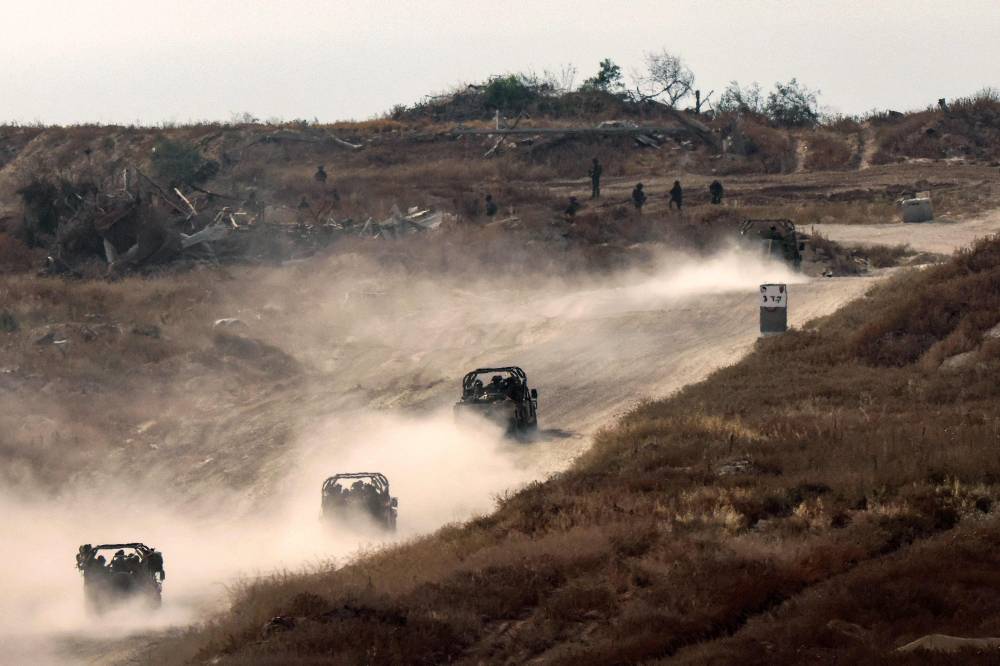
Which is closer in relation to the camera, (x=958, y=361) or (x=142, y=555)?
(x=142, y=555)

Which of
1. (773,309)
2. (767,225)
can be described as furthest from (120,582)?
(767,225)

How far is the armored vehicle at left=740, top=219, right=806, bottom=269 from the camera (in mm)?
49809

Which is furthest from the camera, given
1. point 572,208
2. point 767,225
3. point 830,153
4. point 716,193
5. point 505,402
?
point 830,153

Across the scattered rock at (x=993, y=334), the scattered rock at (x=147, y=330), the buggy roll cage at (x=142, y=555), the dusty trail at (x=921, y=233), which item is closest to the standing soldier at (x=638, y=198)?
the dusty trail at (x=921, y=233)

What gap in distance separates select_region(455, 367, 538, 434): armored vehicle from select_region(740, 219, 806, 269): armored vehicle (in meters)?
18.5

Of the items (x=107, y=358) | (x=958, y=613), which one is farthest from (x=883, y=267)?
(x=958, y=613)

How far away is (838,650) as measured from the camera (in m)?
13.7

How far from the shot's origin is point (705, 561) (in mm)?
17516

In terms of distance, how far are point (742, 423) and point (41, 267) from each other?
39.1 metres

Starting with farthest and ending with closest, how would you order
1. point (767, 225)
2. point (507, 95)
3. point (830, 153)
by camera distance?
point (507, 95) < point (830, 153) < point (767, 225)

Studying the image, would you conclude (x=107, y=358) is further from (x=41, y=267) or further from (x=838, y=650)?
(x=838, y=650)

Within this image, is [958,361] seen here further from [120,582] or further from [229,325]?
[229,325]

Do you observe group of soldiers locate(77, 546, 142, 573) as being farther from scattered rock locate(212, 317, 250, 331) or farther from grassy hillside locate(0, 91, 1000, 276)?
grassy hillside locate(0, 91, 1000, 276)

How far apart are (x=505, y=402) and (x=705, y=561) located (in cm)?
1516
